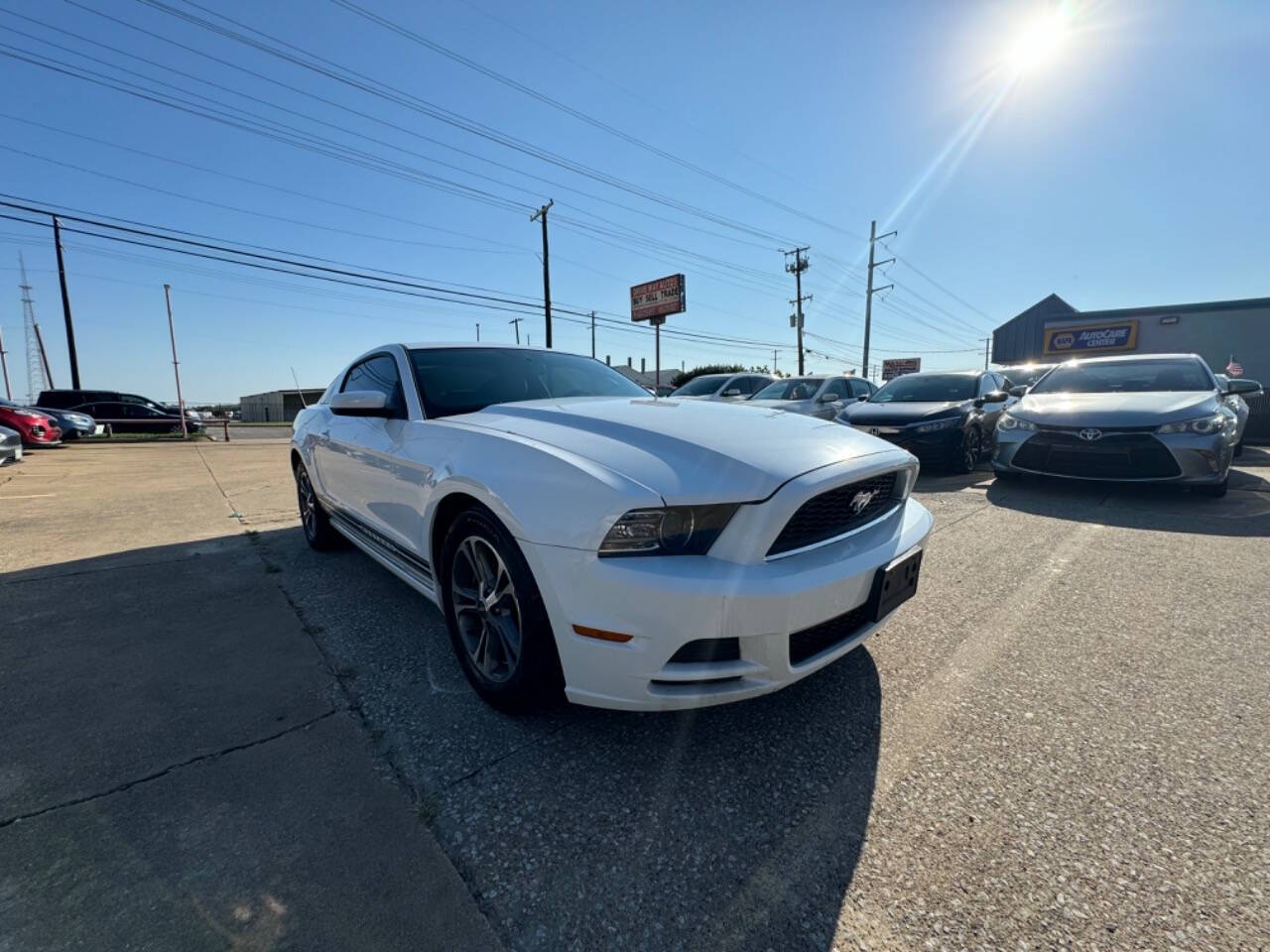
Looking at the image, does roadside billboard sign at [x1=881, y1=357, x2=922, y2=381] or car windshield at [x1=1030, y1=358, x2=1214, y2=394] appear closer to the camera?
car windshield at [x1=1030, y1=358, x2=1214, y2=394]

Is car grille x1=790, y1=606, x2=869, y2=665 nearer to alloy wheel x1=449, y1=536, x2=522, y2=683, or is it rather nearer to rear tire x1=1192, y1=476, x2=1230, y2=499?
alloy wheel x1=449, y1=536, x2=522, y2=683

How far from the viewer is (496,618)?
A: 6.85ft

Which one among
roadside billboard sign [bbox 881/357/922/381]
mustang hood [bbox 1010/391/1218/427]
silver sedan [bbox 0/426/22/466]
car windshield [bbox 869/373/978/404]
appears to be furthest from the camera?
roadside billboard sign [bbox 881/357/922/381]

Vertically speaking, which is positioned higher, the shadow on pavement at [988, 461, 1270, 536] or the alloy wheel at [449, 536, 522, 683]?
the alloy wheel at [449, 536, 522, 683]

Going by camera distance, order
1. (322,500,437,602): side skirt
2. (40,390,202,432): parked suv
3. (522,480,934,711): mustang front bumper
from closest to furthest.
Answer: (522,480,934,711): mustang front bumper < (322,500,437,602): side skirt < (40,390,202,432): parked suv

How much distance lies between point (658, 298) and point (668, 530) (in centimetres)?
2786

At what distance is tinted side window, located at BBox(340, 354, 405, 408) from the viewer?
2990 mm

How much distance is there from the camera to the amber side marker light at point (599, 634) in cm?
166

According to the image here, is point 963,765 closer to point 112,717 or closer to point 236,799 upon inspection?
point 236,799

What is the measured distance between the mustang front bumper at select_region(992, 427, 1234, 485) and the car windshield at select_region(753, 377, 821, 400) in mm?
4978

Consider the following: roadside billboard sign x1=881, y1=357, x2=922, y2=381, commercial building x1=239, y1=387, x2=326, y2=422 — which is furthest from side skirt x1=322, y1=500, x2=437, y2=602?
commercial building x1=239, y1=387, x2=326, y2=422

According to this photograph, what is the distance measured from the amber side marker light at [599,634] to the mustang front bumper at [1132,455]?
5.72 meters

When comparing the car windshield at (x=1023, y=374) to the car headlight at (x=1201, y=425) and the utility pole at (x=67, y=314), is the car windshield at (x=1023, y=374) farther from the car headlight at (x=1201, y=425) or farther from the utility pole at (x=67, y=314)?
the utility pole at (x=67, y=314)

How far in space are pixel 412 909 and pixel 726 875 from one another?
77 cm
